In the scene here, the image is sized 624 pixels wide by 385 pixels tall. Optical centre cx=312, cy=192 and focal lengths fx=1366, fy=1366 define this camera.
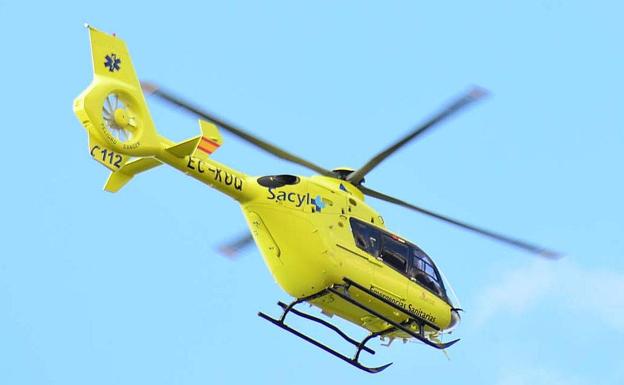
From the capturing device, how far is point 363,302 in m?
28.0

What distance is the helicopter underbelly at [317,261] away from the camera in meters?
27.3

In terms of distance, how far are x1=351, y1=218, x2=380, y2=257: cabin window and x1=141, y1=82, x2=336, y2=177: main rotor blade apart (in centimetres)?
158

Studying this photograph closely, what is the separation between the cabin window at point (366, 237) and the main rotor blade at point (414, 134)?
1309mm

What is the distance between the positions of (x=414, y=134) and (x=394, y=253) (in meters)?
2.80

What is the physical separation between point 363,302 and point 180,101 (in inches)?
228

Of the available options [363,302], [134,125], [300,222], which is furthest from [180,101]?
[363,302]

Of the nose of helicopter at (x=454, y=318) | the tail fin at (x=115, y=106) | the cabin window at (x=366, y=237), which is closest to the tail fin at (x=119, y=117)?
the tail fin at (x=115, y=106)

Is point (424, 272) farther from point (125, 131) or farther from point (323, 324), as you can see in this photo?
point (125, 131)

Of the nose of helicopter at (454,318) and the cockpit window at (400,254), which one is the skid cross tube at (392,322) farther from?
the cockpit window at (400,254)

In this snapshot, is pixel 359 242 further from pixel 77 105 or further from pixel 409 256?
pixel 77 105

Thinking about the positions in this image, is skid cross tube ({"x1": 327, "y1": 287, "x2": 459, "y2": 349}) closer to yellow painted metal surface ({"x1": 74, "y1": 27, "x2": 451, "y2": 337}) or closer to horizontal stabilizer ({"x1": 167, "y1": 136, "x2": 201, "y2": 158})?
yellow painted metal surface ({"x1": 74, "y1": 27, "x2": 451, "y2": 337})

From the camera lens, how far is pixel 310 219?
27.4 m

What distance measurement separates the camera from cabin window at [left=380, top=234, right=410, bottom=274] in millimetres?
28609

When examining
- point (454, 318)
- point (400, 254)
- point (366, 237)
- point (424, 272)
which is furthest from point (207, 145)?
point (454, 318)
